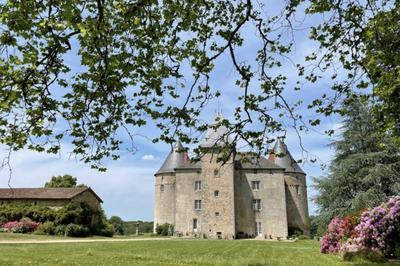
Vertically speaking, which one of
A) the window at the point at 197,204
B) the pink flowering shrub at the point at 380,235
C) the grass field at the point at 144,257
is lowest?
the grass field at the point at 144,257

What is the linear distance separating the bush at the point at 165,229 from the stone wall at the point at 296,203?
1374cm

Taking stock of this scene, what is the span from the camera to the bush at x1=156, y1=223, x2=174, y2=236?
4419 centimetres

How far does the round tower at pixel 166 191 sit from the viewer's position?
46.4m

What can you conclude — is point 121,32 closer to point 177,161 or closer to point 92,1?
point 92,1

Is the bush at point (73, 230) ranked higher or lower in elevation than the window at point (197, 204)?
lower

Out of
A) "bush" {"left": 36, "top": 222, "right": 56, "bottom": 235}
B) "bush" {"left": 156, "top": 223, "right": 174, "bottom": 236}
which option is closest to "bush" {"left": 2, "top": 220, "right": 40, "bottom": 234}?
"bush" {"left": 36, "top": 222, "right": 56, "bottom": 235}

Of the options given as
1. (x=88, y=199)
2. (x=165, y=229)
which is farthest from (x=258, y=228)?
(x=88, y=199)

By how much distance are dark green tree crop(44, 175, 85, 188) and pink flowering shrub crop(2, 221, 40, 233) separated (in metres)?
22.3

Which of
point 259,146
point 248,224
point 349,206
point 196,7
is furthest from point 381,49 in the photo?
point 248,224

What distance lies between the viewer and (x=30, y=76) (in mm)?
6918

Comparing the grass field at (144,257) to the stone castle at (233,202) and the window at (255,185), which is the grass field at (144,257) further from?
the window at (255,185)

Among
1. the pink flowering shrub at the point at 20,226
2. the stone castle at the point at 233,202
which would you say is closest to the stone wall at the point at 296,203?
the stone castle at the point at 233,202

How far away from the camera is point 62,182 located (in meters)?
55.6

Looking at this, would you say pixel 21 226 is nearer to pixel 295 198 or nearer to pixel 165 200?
pixel 165 200
